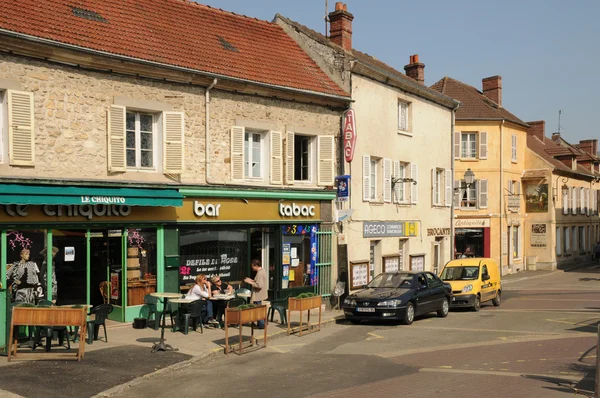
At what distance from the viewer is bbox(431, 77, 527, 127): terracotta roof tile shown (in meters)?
39.8

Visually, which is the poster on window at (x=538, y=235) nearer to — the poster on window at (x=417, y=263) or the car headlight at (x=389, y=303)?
the poster on window at (x=417, y=263)

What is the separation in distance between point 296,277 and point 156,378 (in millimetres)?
9556

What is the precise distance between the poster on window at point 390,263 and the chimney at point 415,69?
10755 millimetres

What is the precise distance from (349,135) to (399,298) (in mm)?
6040

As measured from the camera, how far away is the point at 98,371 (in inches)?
434

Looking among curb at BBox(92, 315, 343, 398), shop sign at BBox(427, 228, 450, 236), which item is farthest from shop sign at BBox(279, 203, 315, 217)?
shop sign at BBox(427, 228, 450, 236)

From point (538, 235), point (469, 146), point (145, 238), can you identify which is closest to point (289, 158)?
point (145, 238)

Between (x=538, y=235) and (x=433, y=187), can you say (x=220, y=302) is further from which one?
(x=538, y=235)

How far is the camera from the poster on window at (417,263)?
2642 centimetres

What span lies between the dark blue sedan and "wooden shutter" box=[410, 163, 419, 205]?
665 cm

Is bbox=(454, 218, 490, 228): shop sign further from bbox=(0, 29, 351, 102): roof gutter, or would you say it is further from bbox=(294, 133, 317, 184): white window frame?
bbox=(294, 133, 317, 184): white window frame

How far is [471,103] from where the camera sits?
41.0m

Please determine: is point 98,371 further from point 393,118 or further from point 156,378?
point 393,118

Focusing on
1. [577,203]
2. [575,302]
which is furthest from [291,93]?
[577,203]
